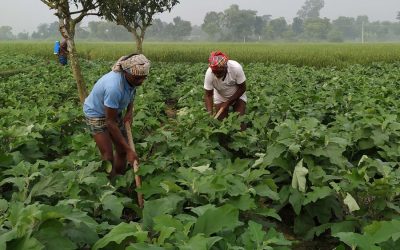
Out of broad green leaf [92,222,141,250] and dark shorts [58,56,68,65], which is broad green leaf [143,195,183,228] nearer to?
broad green leaf [92,222,141,250]

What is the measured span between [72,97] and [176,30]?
99.7 metres

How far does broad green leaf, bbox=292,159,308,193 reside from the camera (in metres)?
3.50

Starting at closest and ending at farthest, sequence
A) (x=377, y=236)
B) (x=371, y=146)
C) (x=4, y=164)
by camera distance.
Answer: (x=377, y=236)
(x=4, y=164)
(x=371, y=146)

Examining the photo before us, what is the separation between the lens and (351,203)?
3.11 metres

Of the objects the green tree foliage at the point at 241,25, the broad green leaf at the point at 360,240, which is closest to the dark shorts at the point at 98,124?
the broad green leaf at the point at 360,240

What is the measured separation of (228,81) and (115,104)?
93.4 inches

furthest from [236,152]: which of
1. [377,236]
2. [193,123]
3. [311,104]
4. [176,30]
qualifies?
[176,30]

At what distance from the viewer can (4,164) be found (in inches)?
141

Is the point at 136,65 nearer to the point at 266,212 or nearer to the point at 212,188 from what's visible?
the point at 212,188

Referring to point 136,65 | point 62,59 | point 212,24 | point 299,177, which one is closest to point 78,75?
point 136,65

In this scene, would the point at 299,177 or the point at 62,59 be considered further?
the point at 62,59

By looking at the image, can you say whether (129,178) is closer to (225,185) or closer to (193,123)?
(225,185)

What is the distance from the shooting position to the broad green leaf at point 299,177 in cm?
350

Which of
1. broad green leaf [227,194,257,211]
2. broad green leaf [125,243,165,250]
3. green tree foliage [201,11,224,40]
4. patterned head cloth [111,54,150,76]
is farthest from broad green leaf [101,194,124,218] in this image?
green tree foliage [201,11,224,40]
